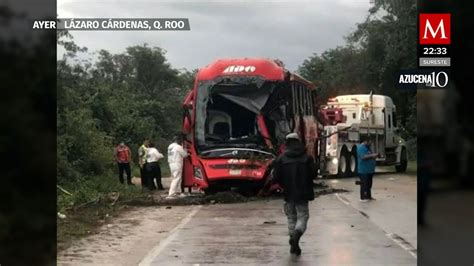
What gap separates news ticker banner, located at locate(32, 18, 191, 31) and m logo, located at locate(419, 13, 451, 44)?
7.92 ft

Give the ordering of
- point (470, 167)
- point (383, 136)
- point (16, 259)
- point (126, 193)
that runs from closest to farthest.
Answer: point (470, 167), point (16, 259), point (126, 193), point (383, 136)

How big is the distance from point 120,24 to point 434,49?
A: 313 centimetres

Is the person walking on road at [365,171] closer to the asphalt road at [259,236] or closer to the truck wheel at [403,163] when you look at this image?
the asphalt road at [259,236]

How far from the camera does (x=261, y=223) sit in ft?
31.7

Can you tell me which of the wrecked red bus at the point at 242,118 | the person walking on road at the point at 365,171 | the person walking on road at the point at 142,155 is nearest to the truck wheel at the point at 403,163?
the person walking on road at the point at 365,171

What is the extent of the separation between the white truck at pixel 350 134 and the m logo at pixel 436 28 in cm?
520

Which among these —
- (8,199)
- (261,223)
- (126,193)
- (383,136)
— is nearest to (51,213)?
(8,199)

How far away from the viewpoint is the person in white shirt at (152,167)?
1086 cm

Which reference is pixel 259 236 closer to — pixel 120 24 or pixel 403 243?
pixel 403 243

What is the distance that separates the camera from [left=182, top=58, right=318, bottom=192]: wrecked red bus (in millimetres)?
11164

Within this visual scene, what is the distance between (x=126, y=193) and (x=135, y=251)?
3449 millimetres

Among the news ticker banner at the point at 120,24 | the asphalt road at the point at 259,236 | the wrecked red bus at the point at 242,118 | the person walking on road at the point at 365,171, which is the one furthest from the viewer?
the person walking on road at the point at 365,171

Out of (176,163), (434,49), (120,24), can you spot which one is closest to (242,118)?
(176,163)

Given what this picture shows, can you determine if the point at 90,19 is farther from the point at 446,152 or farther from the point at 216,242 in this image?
the point at 446,152
